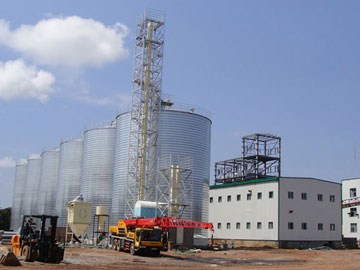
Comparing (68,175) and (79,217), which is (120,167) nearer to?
(79,217)

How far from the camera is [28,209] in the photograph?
7650cm

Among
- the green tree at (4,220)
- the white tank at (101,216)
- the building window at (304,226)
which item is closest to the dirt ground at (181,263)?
the white tank at (101,216)

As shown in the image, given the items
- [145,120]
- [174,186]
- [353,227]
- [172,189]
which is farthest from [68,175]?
[353,227]

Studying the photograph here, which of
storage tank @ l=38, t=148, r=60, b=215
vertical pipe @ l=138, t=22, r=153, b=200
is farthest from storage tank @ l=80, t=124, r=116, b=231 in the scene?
storage tank @ l=38, t=148, r=60, b=215

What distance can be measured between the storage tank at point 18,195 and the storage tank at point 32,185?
2.34 metres

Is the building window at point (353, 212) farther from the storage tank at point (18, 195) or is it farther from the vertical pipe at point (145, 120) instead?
the storage tank at point (18, 195)

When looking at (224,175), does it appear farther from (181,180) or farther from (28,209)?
(28,209)

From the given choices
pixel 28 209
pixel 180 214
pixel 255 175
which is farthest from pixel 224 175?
pixel 28 209

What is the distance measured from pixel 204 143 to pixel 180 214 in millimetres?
8916

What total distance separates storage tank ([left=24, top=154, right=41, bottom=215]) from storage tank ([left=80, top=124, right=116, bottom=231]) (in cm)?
2431

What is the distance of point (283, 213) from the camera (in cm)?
4831

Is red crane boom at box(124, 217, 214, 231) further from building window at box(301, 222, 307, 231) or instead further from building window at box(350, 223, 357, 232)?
building window at box(350, 223, 357, 232)

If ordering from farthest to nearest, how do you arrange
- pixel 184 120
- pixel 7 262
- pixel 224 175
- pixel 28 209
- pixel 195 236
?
pixel 28 209
pixel 224 175
pixel 184 120
pixel 195 236
pixel 7 262

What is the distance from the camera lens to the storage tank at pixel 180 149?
4841 cm
